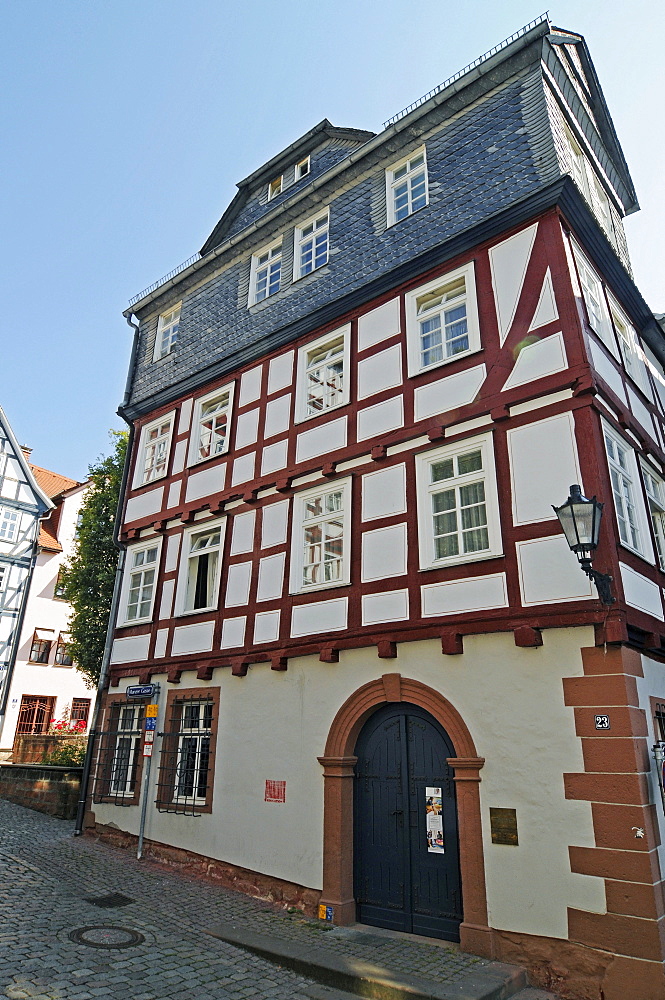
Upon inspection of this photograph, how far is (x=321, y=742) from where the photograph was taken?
390 inches

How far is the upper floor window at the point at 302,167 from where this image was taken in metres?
15.3

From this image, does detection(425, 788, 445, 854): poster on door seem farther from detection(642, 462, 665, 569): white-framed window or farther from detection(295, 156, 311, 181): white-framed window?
detection(295, 156, 311, 181): white-framed window

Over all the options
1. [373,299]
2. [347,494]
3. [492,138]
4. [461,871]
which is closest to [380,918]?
[461,871]

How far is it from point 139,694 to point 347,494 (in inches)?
233

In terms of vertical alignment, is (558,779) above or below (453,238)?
below

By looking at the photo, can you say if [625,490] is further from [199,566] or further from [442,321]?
[199,566]

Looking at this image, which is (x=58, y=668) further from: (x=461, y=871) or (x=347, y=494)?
(x=461, y=871)

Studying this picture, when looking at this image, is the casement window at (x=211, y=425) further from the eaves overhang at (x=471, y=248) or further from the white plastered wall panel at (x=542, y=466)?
the white plastered wall panel at (x=542, y=466)

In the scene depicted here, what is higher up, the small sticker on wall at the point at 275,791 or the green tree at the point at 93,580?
the green tree at the point at 93,580

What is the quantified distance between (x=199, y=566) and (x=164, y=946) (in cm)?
697

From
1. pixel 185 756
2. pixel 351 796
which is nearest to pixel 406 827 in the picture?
pixel 351 796

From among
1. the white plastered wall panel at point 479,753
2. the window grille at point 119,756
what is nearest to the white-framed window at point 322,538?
the white plastered wall panel at point 479,753

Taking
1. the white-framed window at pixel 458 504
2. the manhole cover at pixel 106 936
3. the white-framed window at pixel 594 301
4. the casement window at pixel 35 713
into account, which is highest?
the white-framed window at pixel 594 301

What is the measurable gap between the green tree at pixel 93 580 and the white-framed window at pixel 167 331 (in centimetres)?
413
